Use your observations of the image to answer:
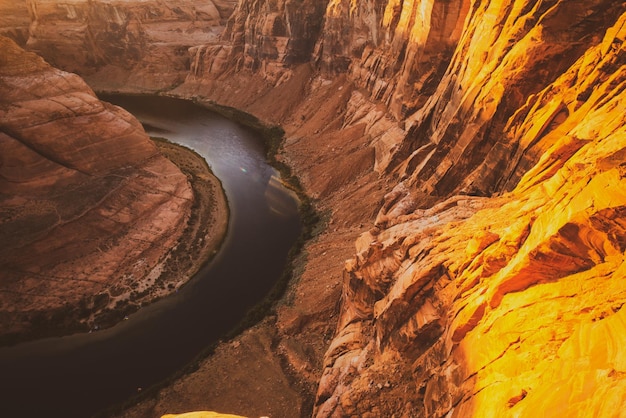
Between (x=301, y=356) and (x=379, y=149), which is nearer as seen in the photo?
(x=301, y=356)

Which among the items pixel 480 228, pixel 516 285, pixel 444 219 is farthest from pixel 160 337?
pixel 516 285

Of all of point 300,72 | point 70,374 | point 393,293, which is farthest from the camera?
point 300,72

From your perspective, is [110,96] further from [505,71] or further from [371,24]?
[505,71]

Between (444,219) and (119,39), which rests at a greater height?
(444,219)

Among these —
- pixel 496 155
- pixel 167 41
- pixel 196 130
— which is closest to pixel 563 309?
pixel 496 155

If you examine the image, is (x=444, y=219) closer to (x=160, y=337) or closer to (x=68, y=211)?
(x=160, y=337)

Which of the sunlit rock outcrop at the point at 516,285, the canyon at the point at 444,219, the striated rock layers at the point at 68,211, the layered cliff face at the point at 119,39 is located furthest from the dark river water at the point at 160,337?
the layered cliff face at the point at 119,39

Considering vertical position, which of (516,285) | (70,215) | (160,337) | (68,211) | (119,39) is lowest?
(119,39)
